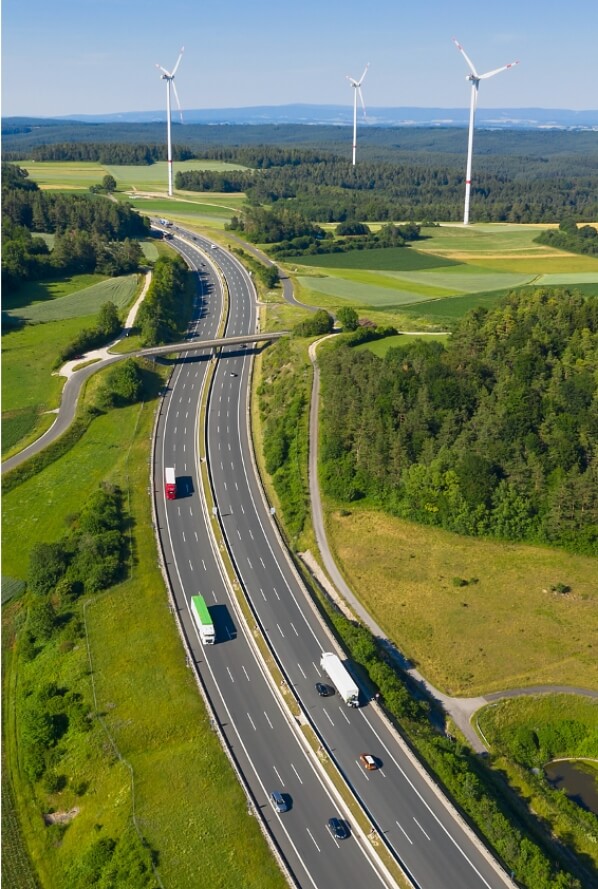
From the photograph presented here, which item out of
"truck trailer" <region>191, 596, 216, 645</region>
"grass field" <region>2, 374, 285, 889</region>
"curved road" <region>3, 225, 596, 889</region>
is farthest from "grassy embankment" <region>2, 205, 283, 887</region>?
"truck trailer" <region>191, 596, 216, 645</region>

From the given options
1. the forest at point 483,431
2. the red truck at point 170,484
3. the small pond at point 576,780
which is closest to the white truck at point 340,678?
the small pond at point 576,780

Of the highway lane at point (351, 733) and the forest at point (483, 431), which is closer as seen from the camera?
the highway lane at point (351, 733)

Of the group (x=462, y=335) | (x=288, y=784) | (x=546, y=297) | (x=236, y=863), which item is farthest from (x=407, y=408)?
(x=236, y=863)

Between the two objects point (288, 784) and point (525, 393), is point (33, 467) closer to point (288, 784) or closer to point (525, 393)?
point (288, 784)

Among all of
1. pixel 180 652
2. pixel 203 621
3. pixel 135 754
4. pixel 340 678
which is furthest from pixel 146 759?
pixel 340 678

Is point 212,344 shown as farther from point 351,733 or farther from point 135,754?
point 351,733

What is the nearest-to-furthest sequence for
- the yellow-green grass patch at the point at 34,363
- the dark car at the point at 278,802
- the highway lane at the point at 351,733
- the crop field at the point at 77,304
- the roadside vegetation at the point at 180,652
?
the highway lane at the point at 351,733 → the roadside vegetation at the point at 180,652 → the dark car at the point at 278,802 → the yellow-green grass patch at the point at 34,363 → the crop field at the point at 77,304

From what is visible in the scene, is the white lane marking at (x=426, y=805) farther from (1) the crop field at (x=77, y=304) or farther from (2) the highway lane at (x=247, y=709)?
(1) the crop field at (x=77, y=304)

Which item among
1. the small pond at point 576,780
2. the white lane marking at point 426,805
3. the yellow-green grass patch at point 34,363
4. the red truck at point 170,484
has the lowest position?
the small pond at point 576,780
